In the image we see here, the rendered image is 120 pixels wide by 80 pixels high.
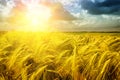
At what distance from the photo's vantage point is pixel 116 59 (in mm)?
1721

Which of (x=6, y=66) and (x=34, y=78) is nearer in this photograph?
(x=34, y=78)

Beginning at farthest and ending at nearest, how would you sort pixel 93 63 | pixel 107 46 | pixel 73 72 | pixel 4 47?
1. pixel 107 46
2. pixel 4 47
3. pixel 93 63
4. pixel 73 72

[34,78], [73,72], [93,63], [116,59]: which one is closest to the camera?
[34,78]

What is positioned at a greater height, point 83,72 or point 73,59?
point 73,59

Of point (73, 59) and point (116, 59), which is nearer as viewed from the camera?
point (73, 59)

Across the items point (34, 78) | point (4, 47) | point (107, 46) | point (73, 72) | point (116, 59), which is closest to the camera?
point (34, 78)

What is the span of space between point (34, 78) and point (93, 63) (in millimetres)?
417

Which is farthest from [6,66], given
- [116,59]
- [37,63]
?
[116,59]

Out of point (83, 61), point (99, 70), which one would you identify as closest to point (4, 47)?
point (83, 61)

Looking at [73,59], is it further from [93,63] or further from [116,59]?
[116,59]

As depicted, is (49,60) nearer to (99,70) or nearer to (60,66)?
(60,66)

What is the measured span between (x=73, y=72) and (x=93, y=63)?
182 mm

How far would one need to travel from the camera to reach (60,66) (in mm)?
1626

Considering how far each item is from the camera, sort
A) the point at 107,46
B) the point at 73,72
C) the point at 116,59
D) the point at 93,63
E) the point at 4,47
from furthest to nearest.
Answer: the point at 107,46, the point at 4,47, the point at 116,59, the point at 93,63, the point at 73,72
